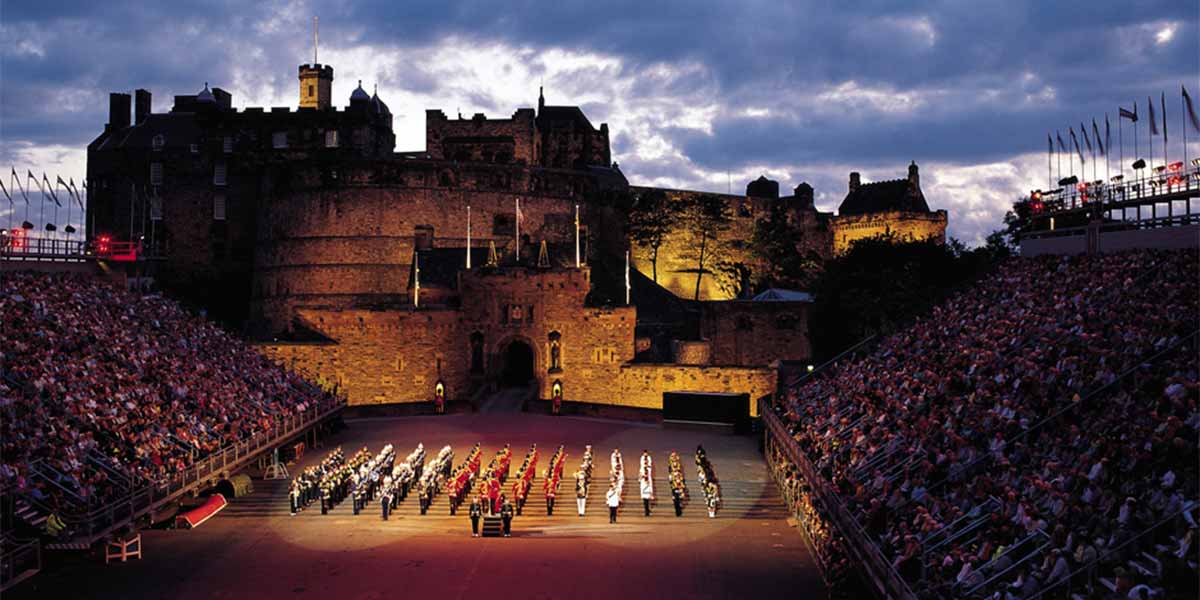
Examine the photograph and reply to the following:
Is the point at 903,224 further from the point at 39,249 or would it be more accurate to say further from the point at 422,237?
the point at 39,249

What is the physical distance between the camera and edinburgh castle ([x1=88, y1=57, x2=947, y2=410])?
1898 inches

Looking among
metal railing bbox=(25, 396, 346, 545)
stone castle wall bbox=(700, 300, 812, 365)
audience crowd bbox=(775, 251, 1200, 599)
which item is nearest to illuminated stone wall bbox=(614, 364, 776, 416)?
stone castle wall bbox=(700, 300, 812, 365)

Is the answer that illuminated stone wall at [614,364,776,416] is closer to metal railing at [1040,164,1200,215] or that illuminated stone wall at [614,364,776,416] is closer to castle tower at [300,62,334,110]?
metal railing at [1040,164,1200,215]

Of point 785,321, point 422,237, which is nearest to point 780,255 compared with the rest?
point 785,321

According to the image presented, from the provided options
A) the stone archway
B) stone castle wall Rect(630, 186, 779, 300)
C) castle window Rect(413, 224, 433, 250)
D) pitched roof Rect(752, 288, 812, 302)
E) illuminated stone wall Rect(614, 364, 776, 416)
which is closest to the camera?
illuminated stone wall Rect(614, 364, 776, 416)

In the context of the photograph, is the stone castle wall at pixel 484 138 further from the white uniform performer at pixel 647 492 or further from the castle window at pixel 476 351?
the white uniform performer at pixel 647 492

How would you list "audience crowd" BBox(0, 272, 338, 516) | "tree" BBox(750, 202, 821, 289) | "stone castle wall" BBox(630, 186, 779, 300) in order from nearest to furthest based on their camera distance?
1. "audience crowd" BBox(0, 272, 338, 516)
2. "stone castle wall" BBox(630, 186, 779, 300)
3. "tree" BBox(750, 202, 821, 289)

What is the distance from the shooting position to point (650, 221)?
69.9 metres

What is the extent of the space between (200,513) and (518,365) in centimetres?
2858

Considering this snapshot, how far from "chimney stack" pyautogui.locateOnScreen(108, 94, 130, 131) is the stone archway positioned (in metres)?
34.1

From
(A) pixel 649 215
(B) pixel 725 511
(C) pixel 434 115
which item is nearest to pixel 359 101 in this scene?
(C) pixel 434 115

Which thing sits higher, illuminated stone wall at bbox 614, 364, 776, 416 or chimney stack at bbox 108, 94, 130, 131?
chimney stack at bbox 108, 94, 130, 131

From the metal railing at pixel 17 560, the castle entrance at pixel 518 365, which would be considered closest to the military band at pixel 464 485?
the metal railing at pixel 17 560

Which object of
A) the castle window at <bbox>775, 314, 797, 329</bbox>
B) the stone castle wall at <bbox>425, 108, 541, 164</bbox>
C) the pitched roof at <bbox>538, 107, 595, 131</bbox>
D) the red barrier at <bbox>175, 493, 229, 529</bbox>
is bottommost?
the red barrier at <bbox>175, 493, 229, 529</bbox>
